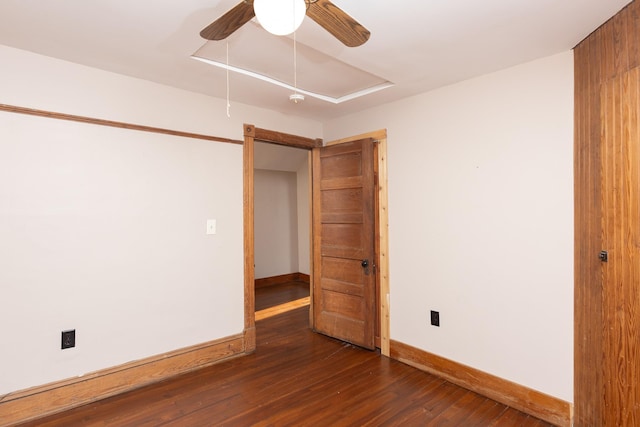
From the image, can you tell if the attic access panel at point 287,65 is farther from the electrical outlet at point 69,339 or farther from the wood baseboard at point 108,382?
the wood baseboard at point 108,382

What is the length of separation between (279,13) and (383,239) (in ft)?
8.00

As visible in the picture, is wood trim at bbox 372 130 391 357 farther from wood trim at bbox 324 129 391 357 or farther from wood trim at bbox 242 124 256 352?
wood trim at bbox 242 124 256 352

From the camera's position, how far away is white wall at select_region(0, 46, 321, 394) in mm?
2125

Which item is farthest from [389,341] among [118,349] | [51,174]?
[51,174]

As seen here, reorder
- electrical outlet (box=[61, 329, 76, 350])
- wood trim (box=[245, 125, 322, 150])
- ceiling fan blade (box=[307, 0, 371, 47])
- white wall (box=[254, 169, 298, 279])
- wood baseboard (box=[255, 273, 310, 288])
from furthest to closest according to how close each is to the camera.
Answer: white wall (box=[254, 169, 298, 279]), wood baseboard (box=[255, 273, 310, 288]), wood trim (box=[245, 125, 322, 150]), electrical outlet (box=[61, 329, 76, 350]), ceiling fan blade (box=[307, 0, 371, 47])

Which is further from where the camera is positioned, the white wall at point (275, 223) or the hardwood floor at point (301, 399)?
the white wall at point (275, 223)

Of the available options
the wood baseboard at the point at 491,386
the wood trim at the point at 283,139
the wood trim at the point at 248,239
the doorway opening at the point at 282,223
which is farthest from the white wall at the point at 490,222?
the doorway opening at the point at 282,223

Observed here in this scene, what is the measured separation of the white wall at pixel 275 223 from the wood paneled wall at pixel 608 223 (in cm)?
490

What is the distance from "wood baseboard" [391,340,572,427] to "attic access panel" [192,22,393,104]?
91.5 inches

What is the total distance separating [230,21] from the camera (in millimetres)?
1299

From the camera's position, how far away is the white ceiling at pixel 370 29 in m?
1.66

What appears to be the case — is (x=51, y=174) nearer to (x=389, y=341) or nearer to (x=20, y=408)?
(x=20, y=408)

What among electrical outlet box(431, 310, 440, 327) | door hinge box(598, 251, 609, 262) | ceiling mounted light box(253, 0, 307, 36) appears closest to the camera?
ceiling mounted light box(253, 0, 307, 36)

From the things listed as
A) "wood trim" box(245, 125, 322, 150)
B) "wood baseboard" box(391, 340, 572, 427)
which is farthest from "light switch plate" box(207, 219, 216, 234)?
"wood baseboard" box(391, 340, 572, 427)
